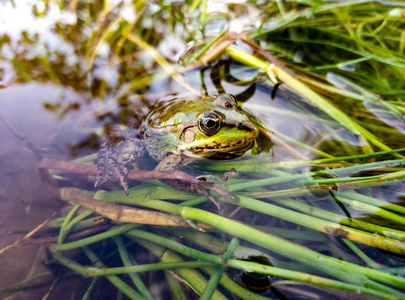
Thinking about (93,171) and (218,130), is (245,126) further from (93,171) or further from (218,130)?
(93,171)

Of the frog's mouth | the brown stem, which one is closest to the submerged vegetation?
the brown stem

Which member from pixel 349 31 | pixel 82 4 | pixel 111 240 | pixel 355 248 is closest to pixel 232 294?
pixel 355 248

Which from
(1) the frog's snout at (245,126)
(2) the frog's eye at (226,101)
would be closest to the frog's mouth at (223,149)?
(1) the frog's snout at (245,126)

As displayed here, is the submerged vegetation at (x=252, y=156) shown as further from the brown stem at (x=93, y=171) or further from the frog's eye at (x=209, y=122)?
the frog's eye at (x=209, y=122)

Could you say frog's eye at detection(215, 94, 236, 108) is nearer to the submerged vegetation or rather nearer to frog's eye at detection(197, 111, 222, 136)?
frog's eye at detection(197, 111, 222, 136)

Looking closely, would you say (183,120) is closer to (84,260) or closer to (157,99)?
(157,99)

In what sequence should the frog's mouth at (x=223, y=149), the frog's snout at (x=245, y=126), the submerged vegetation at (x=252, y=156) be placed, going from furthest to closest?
the frog's mouth at (x=223, y=149), the frog's snout at (x=245, y=126), the submerged vegetation at (x=252, y=156)
